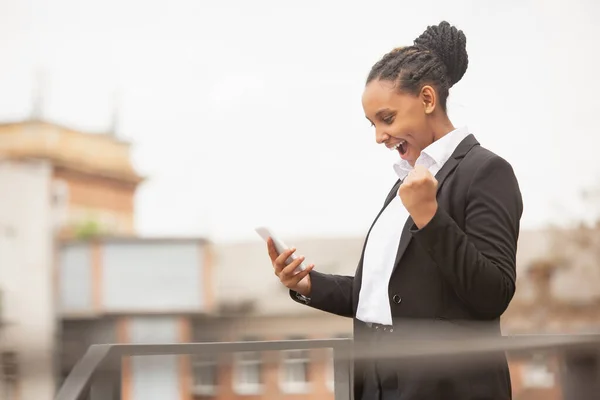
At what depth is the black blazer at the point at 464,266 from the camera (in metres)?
0.80

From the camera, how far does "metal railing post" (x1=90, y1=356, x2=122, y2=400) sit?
0.77m

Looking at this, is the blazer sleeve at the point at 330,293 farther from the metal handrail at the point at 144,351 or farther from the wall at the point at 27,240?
the wall at the point at 27,240

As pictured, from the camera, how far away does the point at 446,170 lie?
2.95ft

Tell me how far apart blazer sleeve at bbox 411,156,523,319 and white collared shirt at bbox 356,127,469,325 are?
55mm

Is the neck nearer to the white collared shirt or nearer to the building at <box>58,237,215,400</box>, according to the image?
the white collared shirt

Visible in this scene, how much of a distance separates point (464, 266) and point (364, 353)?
12.3 inches

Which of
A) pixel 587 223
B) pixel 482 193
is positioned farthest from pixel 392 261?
pixel 587 223

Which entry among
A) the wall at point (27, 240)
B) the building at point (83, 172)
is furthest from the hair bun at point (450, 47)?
the building at point (83, 172)

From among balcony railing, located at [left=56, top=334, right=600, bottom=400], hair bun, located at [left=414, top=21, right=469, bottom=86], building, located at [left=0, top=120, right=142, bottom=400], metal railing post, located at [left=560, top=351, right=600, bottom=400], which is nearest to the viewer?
balcony railing, located at [left=56, top=334, right=600, bottom=400]

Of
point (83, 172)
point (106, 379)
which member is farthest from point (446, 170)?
point (83, 172)

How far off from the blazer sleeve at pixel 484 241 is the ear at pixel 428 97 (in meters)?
0.09

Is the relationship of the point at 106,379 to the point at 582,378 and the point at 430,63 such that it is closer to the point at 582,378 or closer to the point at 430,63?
the point at 430,63

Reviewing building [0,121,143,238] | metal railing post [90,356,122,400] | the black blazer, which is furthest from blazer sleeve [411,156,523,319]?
building [0,121,143,238]

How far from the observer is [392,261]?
905 mm
